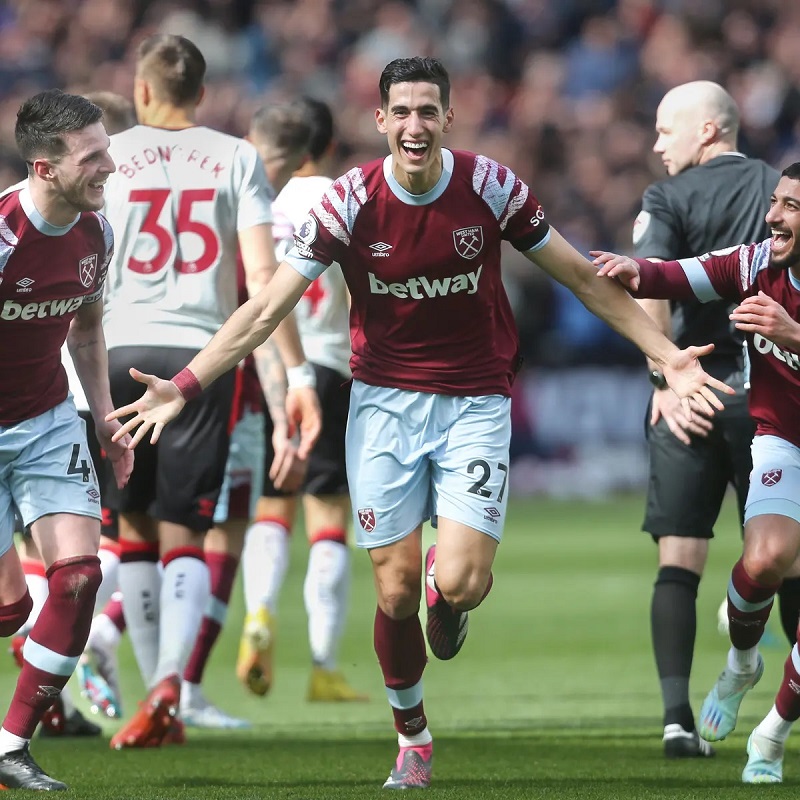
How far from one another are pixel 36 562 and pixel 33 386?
1.79 m

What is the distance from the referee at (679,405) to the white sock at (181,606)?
5.92 ft

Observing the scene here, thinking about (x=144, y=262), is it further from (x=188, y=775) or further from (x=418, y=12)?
(x=418, y=12)

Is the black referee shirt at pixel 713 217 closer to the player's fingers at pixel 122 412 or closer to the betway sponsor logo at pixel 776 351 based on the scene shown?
the betway sponsor logo at pixel 776 351

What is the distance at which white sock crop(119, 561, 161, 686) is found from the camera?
683 centimetres

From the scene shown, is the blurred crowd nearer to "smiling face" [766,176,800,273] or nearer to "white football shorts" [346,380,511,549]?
"white football shorts" [346,380,511,549]

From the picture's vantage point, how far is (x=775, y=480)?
5.49m

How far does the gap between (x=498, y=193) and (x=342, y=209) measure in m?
0.52

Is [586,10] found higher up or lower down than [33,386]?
higher up

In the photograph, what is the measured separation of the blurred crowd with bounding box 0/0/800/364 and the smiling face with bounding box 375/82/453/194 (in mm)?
13127

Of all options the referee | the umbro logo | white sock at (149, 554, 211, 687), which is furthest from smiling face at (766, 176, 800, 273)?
white sock at (149, 554, 211, 687)

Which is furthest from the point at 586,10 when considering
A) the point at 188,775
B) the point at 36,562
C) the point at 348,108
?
the point at 188,775

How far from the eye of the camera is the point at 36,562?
705 centimetres

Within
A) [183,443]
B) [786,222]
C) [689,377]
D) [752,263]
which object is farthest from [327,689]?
[786,222]

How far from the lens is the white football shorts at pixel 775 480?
5.43 m
